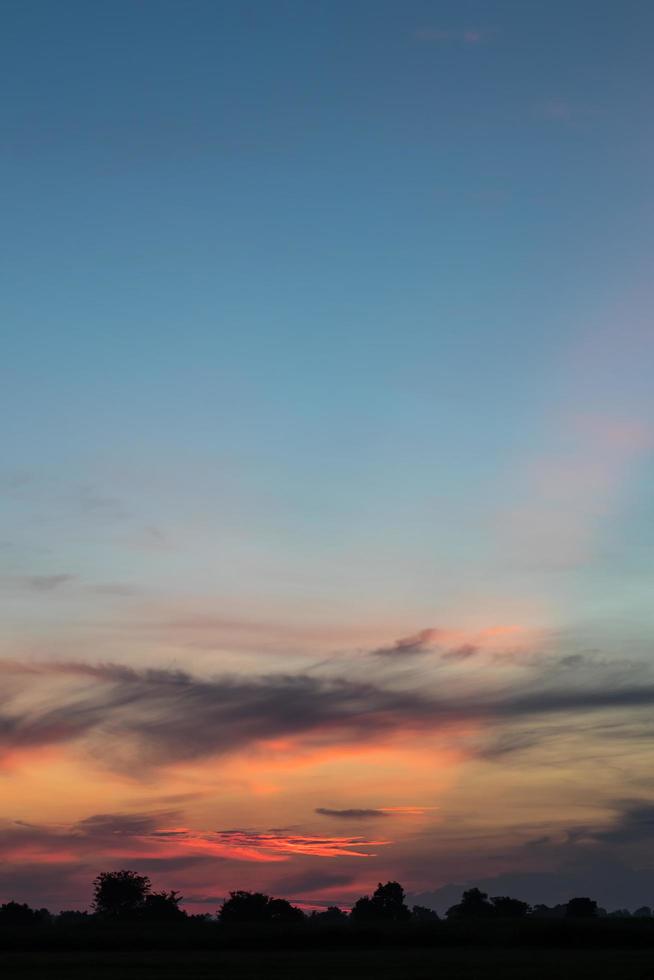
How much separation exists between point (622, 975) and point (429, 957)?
32461 millimetres

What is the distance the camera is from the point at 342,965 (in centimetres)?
9669

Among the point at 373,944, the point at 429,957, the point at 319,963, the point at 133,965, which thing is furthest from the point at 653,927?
the point at 133,965

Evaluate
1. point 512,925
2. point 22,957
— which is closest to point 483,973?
point 22,957

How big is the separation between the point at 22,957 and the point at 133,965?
18.3 meters

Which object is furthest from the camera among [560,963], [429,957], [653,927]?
[653,927]

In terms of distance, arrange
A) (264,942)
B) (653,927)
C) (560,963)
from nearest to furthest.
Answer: (560,963)
(264,942)
(653,927)

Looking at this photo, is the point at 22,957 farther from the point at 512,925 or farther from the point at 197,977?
the point at 512,925

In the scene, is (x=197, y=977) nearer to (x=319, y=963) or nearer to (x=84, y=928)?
(x=319, y=963)

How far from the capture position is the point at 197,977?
272 ft

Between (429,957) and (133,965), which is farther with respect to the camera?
(429,957)

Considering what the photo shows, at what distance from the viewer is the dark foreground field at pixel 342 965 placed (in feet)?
273

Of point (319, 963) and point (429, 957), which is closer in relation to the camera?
point (319, 963)

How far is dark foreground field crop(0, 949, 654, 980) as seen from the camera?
8319 centimetres

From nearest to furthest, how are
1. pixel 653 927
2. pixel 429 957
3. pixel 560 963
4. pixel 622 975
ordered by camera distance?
1. pixel 622 975
2. pixel 560 963
3. pixel 429 957
4. pixel 653 927
